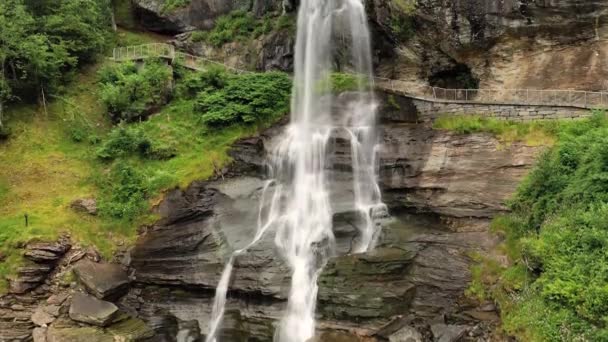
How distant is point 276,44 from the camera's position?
29188 mm

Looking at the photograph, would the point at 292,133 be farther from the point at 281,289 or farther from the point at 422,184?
the point at 281,289

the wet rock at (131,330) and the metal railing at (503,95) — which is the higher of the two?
the metal railing at (503,95)

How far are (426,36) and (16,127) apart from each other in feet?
63.2

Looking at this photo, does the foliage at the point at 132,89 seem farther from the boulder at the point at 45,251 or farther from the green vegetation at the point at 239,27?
the boulder at the point at 45,251

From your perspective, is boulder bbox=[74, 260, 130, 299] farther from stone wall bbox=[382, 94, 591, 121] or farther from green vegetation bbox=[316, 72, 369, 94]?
stone wall bbox=[382, 94, 591, 121]

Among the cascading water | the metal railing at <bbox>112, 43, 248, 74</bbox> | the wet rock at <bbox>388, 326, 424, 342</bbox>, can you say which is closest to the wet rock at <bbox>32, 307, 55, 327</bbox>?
the cascading water

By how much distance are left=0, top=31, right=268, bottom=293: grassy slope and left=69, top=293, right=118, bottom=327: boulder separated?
2.71 m

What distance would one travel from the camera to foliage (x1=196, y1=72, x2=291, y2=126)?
79.0ft

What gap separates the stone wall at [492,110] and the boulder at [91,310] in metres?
14.7

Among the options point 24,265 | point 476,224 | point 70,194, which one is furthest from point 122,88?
point 476,224

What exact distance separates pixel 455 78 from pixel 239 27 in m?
13.9

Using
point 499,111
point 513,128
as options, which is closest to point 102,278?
point 513,128

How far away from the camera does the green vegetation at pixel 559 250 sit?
11703 millimetres

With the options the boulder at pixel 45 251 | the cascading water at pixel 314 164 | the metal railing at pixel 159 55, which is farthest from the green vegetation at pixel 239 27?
the boulder at pixel 45 251
